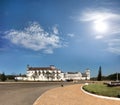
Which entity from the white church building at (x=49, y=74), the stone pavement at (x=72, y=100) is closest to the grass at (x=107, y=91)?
the stone pavement at (x=72, y=100)

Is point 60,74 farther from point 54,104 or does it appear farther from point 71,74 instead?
point 54,104

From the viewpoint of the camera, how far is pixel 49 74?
162250 millimetres

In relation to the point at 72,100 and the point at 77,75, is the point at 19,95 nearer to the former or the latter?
the point at 72,100

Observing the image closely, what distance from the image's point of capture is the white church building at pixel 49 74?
532 feet

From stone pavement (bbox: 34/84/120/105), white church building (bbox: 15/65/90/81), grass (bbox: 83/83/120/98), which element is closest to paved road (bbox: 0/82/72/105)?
stone pavement (bbox: 34/84/120/105)

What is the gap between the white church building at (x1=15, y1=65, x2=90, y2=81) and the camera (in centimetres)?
16219

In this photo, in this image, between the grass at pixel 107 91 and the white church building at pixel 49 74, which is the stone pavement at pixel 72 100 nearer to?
the grass at pixel 107 91

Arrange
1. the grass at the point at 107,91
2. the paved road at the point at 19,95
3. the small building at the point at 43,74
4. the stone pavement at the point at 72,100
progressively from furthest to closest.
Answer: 1. the small building at the point at 43,74
2. the grass at the point at 107,91
3. the paved road at the point at 19,95
4. the stone pavement at the point at 72,100

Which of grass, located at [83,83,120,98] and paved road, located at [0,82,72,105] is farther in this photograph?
grass, located at [83,83,120,98]

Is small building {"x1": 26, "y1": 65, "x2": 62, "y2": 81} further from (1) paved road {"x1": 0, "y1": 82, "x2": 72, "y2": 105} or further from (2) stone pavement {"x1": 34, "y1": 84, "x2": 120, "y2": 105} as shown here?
(2) stone pavement {"x1": 34, "y1": 84, "x2": 120, "y2": 105}

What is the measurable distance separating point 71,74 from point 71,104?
166442 mm

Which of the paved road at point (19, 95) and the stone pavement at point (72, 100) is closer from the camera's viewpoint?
the stone pavement at point (72, 100)

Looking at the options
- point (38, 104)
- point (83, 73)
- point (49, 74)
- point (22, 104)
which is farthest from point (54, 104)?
point (83, 73)

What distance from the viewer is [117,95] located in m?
22.1
